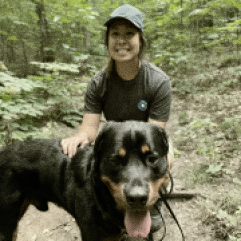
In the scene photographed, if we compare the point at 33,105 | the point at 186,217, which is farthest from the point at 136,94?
the point at 33,105

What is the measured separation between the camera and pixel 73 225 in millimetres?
2861

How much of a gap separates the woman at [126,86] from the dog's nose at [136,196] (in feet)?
3.43

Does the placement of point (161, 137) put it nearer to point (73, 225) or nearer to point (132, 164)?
point (132, 164)

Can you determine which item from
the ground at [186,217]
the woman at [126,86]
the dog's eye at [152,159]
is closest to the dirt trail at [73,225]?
the ground at [186,217]

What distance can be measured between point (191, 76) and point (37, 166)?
704cm

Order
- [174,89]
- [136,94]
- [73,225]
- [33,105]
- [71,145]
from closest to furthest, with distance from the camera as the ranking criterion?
[71,145] → [136,94] → [73,225] → [33,105] → [174,89]

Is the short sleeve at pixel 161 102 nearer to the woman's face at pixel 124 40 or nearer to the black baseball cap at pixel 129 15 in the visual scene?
the woman's face at pixel 124 40

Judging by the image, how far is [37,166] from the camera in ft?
7.29

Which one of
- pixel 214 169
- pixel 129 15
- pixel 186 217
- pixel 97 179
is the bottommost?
pixel 186 217

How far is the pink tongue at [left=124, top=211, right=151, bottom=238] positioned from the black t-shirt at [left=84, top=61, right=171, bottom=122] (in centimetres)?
117

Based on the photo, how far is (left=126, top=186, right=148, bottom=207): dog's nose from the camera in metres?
1.49

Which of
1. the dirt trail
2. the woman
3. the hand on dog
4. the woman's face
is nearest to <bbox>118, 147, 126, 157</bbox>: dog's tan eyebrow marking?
the hand on dog

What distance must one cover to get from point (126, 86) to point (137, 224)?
150cm

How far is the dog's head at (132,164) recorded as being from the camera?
158 centimetres
